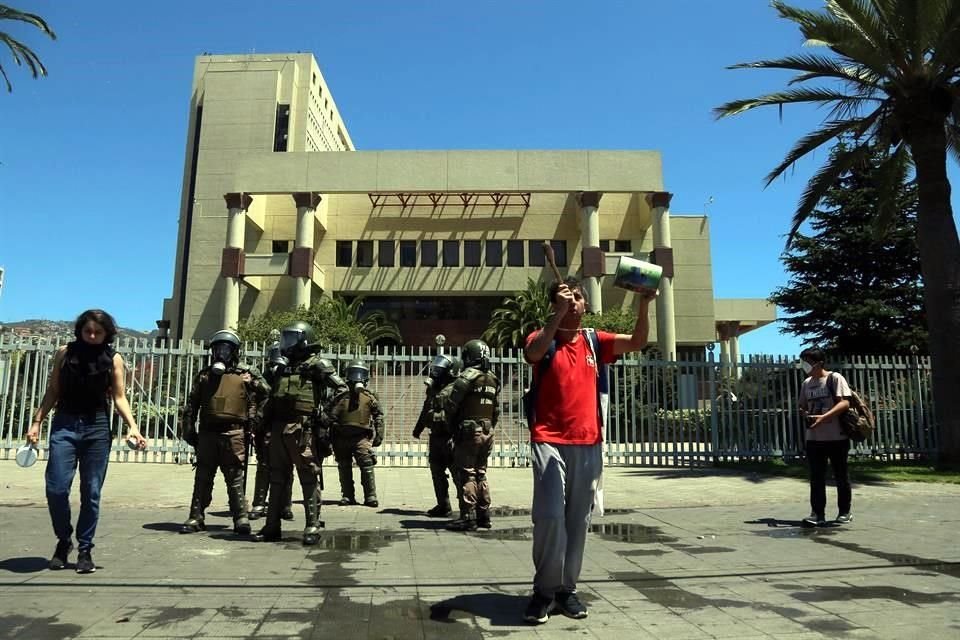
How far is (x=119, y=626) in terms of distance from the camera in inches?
142

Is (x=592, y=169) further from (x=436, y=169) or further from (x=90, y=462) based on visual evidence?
(x=90, y=462)

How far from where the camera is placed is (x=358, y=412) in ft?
30.4

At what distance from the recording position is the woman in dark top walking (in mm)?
4922

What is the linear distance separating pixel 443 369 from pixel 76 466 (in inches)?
168

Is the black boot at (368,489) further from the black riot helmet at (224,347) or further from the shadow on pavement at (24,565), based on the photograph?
the shadow on pavement at (24,565)

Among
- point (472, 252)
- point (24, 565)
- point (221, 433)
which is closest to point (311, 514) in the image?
point (221, 433)

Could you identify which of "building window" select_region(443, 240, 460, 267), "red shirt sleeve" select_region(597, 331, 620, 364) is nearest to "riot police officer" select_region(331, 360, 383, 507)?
"red shirt sleeve" select_region(597, 331, 620, 364)

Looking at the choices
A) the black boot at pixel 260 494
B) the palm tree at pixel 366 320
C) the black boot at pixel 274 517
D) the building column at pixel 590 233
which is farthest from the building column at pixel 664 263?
the black boot at pixel 274 517

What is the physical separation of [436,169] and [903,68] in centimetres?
2347

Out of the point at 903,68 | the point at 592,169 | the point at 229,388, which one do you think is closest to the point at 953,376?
the point at 903,68

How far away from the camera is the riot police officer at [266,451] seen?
651cm

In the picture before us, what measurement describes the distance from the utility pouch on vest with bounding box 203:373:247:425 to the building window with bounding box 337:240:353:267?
3034 centimetres

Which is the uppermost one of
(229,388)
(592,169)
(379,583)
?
(592,169)

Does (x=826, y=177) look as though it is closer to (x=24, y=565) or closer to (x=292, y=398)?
(x=292, y=398)
